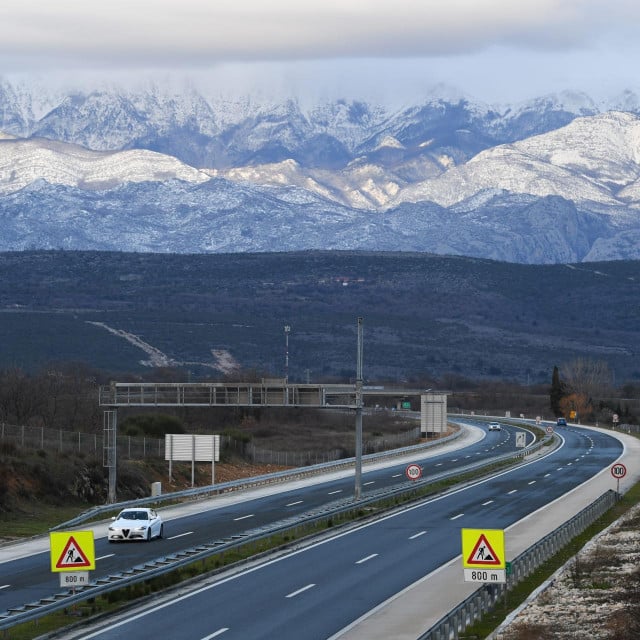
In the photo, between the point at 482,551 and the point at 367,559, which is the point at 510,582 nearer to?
the point at 482,551

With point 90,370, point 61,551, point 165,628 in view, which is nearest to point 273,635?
point 165,628

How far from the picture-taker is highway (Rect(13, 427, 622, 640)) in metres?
33.9

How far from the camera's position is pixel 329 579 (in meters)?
42.1

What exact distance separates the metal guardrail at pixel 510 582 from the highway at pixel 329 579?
2791 mm

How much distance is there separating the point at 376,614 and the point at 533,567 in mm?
9367

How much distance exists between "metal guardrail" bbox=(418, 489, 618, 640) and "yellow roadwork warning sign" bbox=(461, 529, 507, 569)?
712 millimetres

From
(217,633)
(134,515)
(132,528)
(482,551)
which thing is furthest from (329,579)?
(134,515)

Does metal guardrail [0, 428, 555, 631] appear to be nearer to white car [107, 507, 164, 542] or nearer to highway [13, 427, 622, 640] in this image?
highway [13, 427, 622, 640]

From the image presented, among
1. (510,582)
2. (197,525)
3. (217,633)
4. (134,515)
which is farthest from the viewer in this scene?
(197,525)

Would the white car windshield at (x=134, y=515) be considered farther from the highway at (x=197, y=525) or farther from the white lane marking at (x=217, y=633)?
the white lane marking at (x=217, y=633)

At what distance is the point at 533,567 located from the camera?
143 feet

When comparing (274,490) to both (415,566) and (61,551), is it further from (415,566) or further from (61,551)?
(61,551)

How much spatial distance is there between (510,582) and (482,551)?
5.40 m

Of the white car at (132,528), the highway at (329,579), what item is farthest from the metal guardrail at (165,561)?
the white car at (132,528)
